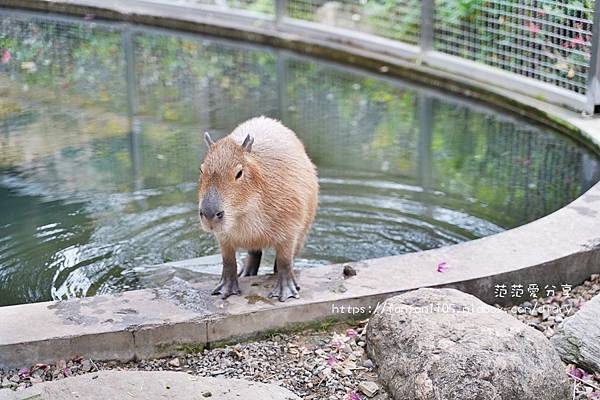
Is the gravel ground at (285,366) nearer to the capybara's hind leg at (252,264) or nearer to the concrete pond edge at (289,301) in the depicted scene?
the concrete pond edge at (289,301)

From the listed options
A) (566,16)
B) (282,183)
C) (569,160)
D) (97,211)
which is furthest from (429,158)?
(282,183)

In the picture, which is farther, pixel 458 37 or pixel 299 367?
pixel 458 37

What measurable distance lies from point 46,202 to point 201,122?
6.51 ft

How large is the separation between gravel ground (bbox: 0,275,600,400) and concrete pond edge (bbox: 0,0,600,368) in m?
0.05

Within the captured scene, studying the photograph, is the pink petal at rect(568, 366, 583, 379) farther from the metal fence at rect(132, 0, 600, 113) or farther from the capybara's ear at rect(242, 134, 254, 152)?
the metal fence at rect(132, 0, 600, 113)

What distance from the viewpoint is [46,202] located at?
5816 millimetres

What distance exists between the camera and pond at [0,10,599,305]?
16.9 feet

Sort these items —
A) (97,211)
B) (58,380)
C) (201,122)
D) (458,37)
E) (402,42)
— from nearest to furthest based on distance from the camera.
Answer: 1. (58,380)
2. (97,211)
3. (201,122)
4. (458,37)
5. (402,42)

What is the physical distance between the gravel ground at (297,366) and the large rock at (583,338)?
0.14 ft

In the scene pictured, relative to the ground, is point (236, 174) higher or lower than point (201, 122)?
higher

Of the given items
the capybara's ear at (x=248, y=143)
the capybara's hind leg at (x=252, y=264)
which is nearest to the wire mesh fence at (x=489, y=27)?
the capybara's hind leg at (x=252, y=264)

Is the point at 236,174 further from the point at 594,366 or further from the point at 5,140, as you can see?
the point at 5,140

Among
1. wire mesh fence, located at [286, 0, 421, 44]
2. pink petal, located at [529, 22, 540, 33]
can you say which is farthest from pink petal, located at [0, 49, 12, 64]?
pink petal, located at [529, 22, 540, 33]

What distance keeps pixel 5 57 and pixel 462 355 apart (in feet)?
25.8
